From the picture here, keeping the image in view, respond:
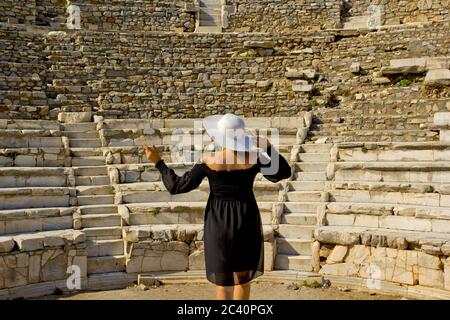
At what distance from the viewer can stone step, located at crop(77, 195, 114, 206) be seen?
793cm

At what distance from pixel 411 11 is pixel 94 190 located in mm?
12270

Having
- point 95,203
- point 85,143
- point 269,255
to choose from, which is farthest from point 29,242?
point 269,255

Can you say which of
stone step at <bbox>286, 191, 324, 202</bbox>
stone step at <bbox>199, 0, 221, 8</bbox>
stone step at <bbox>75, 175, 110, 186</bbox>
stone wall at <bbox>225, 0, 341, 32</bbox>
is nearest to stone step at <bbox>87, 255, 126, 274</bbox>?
stone step at <bbox>75, 175, 110, 186</bbox>

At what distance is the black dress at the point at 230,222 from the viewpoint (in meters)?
3.98

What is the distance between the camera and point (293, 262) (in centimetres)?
732

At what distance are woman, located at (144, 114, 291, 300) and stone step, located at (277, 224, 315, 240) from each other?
343 centimetres

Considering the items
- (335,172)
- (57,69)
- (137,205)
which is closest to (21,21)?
(57,69)

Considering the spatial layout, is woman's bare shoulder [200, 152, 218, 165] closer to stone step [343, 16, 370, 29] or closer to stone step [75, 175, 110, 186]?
stone step [75, 175, 110, 186]

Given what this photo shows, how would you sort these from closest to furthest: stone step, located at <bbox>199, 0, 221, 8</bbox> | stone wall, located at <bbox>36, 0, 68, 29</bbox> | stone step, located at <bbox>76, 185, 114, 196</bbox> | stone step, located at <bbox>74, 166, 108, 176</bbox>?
stone step, located at <bbox>76, 185, 114, 196</bbox> < stone step, located at <bbox>74, 166, 108, 176</bbox> < stone wall, located at <bbox>36, 0, 68, 29</bbox> < stone step, located at <bbox>199, 0, 221, 8</bbox>

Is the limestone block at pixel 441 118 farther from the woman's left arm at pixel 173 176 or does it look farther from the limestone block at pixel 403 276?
the woman's left arm at pixel 173 176

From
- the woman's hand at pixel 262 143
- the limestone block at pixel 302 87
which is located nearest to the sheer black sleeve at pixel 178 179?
the woman's hand at pixel 262 143

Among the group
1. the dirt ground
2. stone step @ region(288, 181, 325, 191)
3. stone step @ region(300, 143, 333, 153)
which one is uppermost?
stone step @ region(300, 143, 333, 153)

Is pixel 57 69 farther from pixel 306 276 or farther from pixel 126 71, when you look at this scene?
pixel 306 276

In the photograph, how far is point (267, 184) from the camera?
8.32 metres
